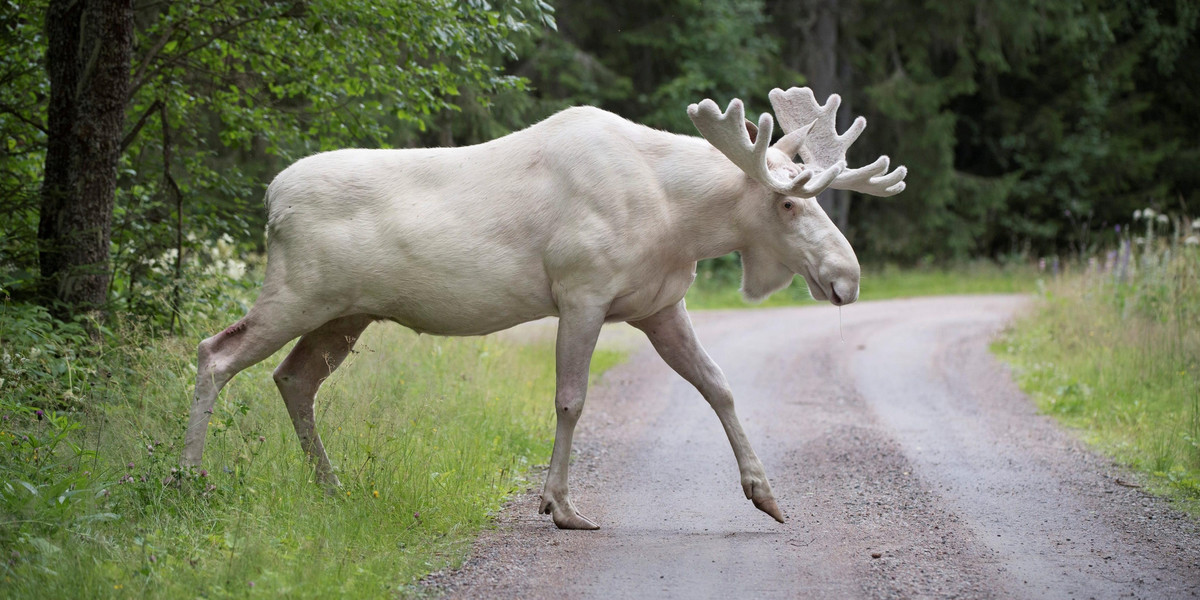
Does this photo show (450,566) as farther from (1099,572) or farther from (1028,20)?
(1028,20)

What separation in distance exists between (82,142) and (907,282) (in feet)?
67.0

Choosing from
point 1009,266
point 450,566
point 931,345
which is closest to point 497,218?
point 450,566

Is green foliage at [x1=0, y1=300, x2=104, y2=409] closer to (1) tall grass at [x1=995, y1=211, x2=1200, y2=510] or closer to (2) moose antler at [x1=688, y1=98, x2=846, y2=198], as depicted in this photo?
(2) moose antler at [x1=688, y1=98, x2=846, y2=198]

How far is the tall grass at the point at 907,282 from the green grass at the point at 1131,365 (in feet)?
28.9

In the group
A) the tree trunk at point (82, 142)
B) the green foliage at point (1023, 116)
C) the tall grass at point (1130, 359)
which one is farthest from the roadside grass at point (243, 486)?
the green foliage at point (1023, 116)

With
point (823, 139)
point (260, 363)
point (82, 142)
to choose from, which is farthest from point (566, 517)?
point (82, 142)

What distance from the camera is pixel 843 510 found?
6.00 m

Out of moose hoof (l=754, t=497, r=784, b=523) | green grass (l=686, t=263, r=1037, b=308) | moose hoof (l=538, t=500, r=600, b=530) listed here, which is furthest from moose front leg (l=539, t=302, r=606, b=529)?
green grass (l=686, t=263, r=1037, b=308)

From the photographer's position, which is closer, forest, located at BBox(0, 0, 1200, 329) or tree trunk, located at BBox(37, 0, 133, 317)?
tree trunk, located at BBox(37, 0, 133, 317)

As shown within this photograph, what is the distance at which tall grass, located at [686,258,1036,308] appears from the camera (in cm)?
2230

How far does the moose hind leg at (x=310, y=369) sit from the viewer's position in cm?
585

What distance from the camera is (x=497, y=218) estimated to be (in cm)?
553

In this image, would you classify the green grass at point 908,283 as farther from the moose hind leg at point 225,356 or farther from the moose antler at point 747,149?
the moose hind leg at point 225,356

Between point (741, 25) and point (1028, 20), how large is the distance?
681 centimetres
